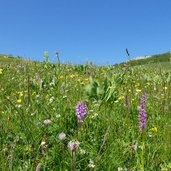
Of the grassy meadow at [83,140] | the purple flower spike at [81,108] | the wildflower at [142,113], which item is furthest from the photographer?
the purple flower spike at [81,108]

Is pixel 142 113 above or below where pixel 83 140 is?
above

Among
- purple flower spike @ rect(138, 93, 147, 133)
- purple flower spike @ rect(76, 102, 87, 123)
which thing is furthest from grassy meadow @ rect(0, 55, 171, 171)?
purple flower spike @ rect(76, 102, 87, 123)

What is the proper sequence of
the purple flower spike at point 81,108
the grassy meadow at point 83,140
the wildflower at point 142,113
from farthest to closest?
the purple flower spike at point 81,108 → the wildflower at point 142,113 → the grassy meadow at point 83,140

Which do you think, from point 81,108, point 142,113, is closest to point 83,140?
point 81,108

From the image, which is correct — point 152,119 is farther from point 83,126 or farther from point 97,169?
point 97,169

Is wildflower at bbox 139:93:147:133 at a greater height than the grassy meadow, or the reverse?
wildflower at bbox 139:93:147:133

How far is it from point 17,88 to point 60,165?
630cm

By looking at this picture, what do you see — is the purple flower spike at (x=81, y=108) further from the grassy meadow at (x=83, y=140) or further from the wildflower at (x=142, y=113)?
the wildflower at (x=142, y=113)

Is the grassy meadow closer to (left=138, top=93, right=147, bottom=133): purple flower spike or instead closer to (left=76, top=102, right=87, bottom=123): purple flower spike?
(left=138, top=93, right=147, bottom=133): purple flower spike

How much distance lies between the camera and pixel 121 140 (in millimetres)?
4387

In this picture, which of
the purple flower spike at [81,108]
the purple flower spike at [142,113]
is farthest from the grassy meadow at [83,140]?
the purple flower spike at [81,108]

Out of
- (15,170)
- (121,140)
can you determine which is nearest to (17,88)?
(121,140)

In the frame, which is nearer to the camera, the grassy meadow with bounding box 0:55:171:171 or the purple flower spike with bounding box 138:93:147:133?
the grassy meadow with bounding box 0:55:171:171

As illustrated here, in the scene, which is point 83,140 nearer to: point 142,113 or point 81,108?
point 81,108
